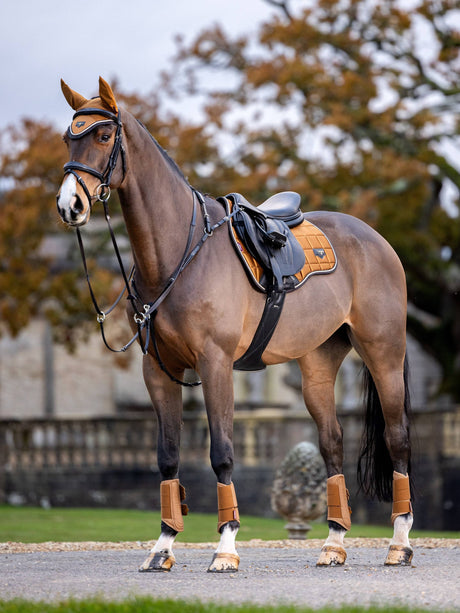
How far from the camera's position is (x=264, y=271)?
274 inches

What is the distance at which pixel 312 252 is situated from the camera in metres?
7.44

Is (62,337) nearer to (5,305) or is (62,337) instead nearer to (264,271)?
(5,305)

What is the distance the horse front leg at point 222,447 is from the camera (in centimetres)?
639

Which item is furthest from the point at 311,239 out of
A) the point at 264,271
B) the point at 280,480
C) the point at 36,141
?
the point at 36,141

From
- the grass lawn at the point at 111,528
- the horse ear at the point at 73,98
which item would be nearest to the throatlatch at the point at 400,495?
the horse ear at the point at 73,98

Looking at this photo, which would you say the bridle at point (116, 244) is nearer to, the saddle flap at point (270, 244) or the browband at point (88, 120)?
the browband at point (88, 120)

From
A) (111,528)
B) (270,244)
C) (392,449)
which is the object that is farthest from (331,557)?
(111,528)

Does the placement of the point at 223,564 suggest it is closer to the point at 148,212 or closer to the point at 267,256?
the point at 267,256

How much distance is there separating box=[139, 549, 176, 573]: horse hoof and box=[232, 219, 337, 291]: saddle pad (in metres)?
2.06

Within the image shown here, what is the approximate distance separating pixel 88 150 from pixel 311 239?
2120 mm

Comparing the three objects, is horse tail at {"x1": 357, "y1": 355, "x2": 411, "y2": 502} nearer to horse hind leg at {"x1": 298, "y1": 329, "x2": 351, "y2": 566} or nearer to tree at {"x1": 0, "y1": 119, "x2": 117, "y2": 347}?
horse hind leg at {"x1": 298, "y1": 329, "x2": 351, "y2": 566}

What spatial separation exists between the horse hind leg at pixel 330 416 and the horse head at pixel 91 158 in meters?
2.51

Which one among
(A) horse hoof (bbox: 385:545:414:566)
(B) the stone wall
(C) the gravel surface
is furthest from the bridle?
(B) the stone wall

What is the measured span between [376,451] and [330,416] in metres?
0.52
